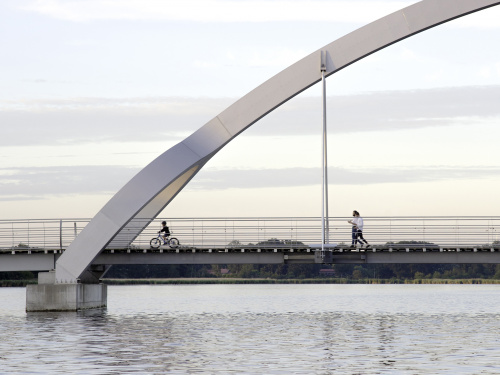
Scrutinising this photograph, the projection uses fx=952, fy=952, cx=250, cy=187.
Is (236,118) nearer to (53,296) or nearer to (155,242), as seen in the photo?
(155,242)

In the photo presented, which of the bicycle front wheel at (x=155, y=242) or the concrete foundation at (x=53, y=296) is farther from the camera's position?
the bicycle front wheel at (x=155, y=242)

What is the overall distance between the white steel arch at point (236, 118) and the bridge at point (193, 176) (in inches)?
1.6

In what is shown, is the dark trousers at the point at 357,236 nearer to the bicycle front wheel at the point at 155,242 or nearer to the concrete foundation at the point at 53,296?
the bicycle front wheel at the point at 155,242

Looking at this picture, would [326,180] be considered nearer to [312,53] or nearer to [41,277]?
[312,53]

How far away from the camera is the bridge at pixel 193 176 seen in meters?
38.5

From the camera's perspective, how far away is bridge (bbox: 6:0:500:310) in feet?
126

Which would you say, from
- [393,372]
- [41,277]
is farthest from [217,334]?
[41,277]

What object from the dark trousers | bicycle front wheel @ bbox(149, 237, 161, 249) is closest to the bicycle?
bicycle front wheel @ bbox(149, 237, 161, 249)

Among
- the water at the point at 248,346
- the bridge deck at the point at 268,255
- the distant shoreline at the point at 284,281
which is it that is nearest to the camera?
the water at the point at 248,346

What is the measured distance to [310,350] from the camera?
25.0 metres

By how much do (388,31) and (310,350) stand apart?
17.6m

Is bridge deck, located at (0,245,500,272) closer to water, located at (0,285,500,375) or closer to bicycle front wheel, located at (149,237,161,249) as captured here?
bicycle front wheel, located at (149,237,161,249)

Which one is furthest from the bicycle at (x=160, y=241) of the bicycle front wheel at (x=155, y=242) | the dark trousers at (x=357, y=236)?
the dark trousers at (x=357, y=236)

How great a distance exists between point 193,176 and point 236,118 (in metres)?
5.48
